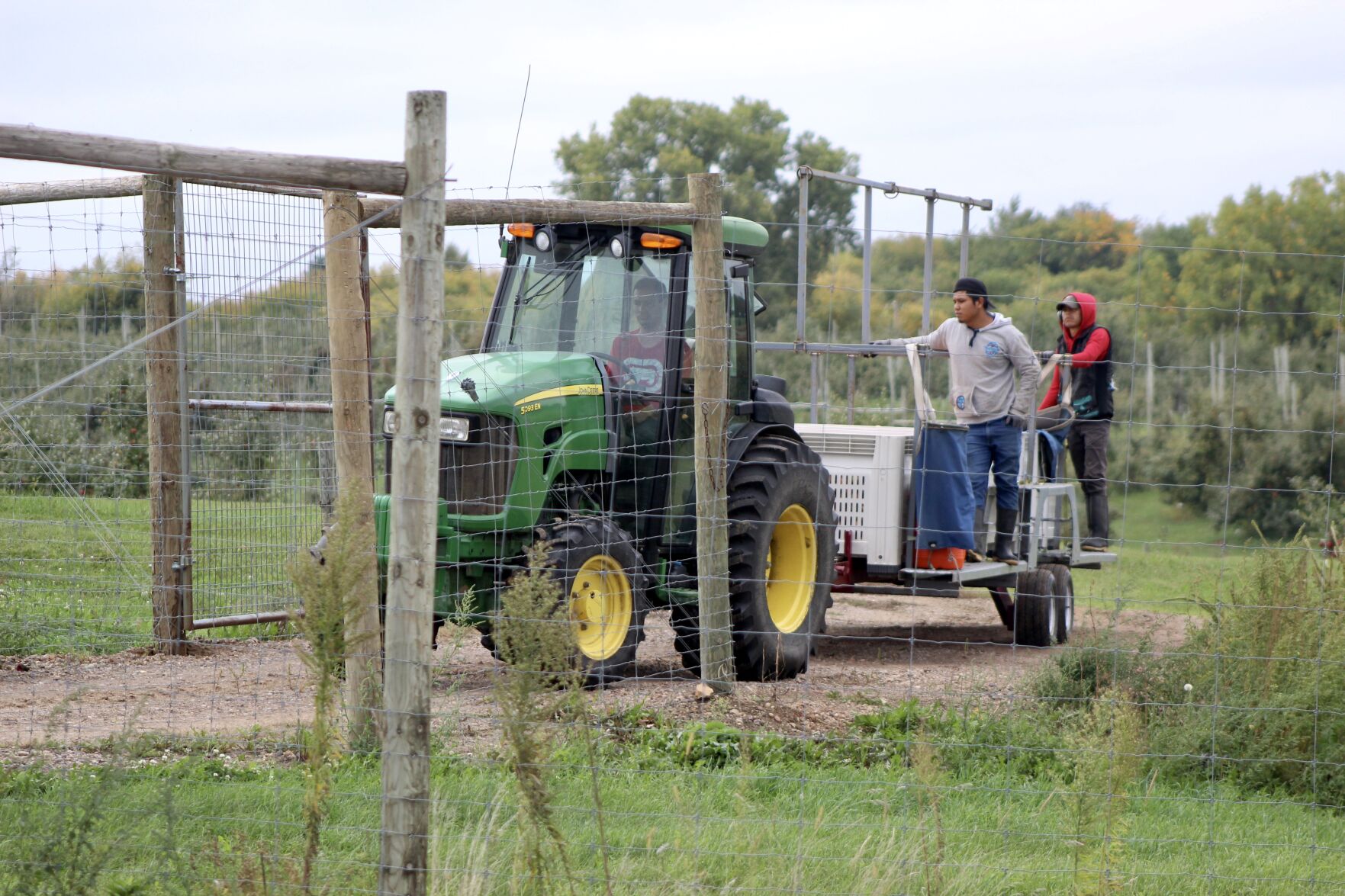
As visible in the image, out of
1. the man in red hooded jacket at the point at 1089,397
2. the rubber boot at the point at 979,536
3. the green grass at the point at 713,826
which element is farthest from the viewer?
the man in red hooded jacket at the point at 1089,397

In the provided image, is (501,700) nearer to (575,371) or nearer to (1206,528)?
(575,371)

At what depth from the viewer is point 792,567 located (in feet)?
26.5

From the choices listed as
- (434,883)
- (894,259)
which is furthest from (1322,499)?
(894,259)

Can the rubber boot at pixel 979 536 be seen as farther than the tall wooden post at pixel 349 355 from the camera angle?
Yes

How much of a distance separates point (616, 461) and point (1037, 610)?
3.94 metres

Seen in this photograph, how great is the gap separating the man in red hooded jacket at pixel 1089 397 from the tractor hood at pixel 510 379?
388 centimetres

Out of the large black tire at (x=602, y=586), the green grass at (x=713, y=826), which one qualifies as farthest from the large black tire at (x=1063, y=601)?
the green grass at (x=713, y=826)

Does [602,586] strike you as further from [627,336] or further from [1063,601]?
[1063,601]

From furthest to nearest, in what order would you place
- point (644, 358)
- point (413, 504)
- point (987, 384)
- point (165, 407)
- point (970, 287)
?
1. point (987, 384)
2. point (970, 287)
3. point (165, 407)
4. point (644, 358)
5. point (413, 504)

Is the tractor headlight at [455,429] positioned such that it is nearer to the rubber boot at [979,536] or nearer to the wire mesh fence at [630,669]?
the wire mesh fence at [630,669]

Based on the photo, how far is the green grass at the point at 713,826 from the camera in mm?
3873

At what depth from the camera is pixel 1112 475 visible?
92.8 ft

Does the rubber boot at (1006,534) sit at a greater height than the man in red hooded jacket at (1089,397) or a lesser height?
lesser

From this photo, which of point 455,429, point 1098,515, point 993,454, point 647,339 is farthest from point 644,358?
point 1098,515
